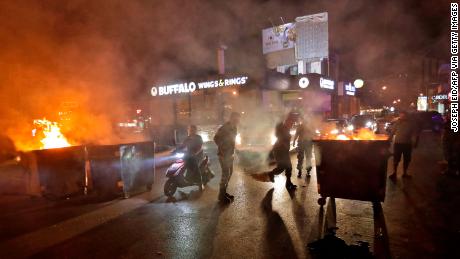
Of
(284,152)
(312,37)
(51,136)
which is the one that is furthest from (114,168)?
(312,37)

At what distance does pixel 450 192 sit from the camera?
216 inches

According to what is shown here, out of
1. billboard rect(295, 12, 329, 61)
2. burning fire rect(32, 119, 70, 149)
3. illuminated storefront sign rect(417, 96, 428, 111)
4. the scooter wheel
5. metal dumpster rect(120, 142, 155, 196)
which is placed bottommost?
the scooter wheel

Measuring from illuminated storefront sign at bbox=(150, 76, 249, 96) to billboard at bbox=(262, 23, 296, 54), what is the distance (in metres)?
7.05

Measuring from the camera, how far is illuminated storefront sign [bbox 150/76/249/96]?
1499cm

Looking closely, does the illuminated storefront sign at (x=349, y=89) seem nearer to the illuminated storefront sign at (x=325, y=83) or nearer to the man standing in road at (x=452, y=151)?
the illuminated storefront sign at (x=325, y=83)

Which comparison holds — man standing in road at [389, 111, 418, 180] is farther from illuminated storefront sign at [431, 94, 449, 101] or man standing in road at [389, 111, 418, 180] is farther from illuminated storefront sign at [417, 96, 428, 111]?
illuminated storefront sign at [417, 96, 428, 111]

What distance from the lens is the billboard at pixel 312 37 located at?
64.4 feet

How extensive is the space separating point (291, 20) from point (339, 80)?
7666 millimetres

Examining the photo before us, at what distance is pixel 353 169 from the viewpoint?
436cm

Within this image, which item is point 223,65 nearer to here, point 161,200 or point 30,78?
point 30,78

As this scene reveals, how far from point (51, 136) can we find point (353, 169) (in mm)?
7682

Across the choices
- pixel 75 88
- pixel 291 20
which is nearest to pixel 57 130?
pixel 75 88

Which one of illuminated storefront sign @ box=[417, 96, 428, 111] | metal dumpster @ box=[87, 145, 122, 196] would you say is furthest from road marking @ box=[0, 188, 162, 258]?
illuminated storefront sign @ box=[417, 96, 428, 111]

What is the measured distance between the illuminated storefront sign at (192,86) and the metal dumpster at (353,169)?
1080 centimetres
